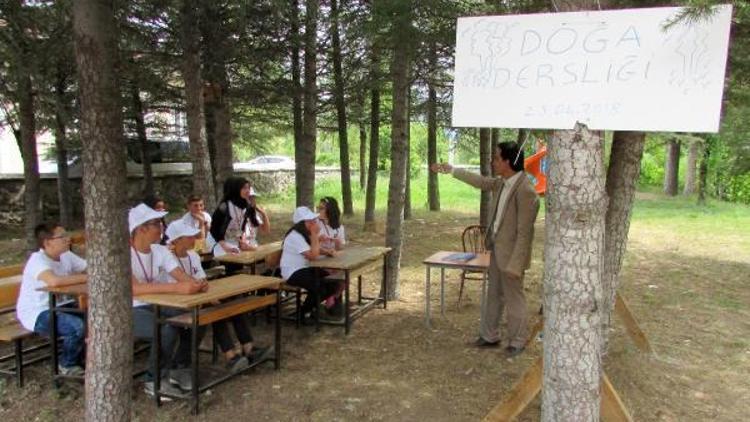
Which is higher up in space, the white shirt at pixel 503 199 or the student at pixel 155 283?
the white shirt at pixel 503 199

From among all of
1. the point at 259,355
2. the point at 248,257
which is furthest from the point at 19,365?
the point at 248,257

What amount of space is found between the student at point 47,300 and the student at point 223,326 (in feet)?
2.29

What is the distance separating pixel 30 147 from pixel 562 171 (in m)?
6.68

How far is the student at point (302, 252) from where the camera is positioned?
19.0 ft

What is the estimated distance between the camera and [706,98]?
91.5 inches

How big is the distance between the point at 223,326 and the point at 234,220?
6.91 feet

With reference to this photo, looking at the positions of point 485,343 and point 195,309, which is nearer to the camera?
point 195,309

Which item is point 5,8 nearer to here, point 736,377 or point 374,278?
point 374,278

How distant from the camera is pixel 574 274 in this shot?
8.74 ft

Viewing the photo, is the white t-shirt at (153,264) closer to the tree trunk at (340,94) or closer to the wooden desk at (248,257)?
the wooden desk at (248,257)

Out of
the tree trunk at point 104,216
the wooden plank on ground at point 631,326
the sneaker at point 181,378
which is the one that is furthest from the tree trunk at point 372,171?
the tree trunk at point 104,216

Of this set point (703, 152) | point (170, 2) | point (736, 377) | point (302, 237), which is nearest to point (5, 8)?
point (170, 2)

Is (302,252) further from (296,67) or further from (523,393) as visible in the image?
(296,67)

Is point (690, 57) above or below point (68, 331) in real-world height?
above
